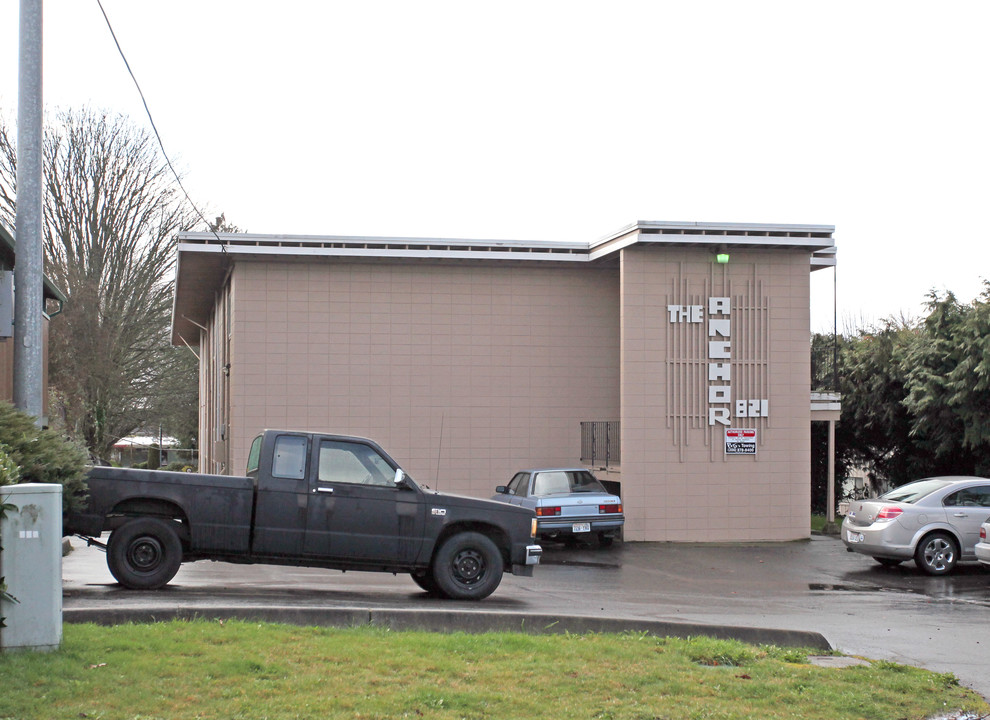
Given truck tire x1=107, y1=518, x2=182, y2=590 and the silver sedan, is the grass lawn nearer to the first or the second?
truck tire x1=107, y1=518, x2=182, y2=590

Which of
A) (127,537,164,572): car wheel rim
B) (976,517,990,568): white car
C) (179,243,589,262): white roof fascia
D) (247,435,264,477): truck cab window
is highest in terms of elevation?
(179,243,589,262): white roof fascia

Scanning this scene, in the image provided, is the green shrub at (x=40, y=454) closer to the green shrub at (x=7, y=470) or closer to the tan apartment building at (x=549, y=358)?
the green shrub at (x=7, y=470)

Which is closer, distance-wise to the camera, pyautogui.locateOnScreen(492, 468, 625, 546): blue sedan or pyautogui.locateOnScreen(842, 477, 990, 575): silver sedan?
pyautogui.locateOnScreen(842, 477, 990, 575): silver sedan

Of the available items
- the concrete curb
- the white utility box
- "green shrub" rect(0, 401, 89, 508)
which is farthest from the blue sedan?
the white utility box

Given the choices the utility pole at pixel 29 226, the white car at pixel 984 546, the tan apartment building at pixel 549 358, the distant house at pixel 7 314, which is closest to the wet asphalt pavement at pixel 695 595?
the white car at pixel 984 546

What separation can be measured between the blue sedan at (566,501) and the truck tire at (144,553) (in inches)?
333

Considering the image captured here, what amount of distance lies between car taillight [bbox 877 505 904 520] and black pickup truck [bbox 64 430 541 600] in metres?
7.03

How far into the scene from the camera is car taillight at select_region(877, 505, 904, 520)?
16681 millimetres

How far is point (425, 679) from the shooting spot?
6.96 metres

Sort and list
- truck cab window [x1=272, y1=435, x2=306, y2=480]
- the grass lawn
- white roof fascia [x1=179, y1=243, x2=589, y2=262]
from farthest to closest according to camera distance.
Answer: white roof fascia [x1=179, y1=243, x2=589, y2=262]
truck cab window [x1=272, y1=435, x2=306, y2=480]
the grass lawn

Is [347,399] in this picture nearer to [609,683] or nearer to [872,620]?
[872,620]

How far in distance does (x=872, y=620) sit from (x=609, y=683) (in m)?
5.80

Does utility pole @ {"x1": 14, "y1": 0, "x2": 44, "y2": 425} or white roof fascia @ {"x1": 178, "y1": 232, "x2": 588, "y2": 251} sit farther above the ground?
white roof fascia @ {"x1": 178, "y1": 232, "x2": 588, "y2": 251}

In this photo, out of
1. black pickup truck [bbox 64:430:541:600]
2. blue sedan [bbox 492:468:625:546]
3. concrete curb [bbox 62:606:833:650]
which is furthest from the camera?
blue sedan [bbox 492:468:625:546]
